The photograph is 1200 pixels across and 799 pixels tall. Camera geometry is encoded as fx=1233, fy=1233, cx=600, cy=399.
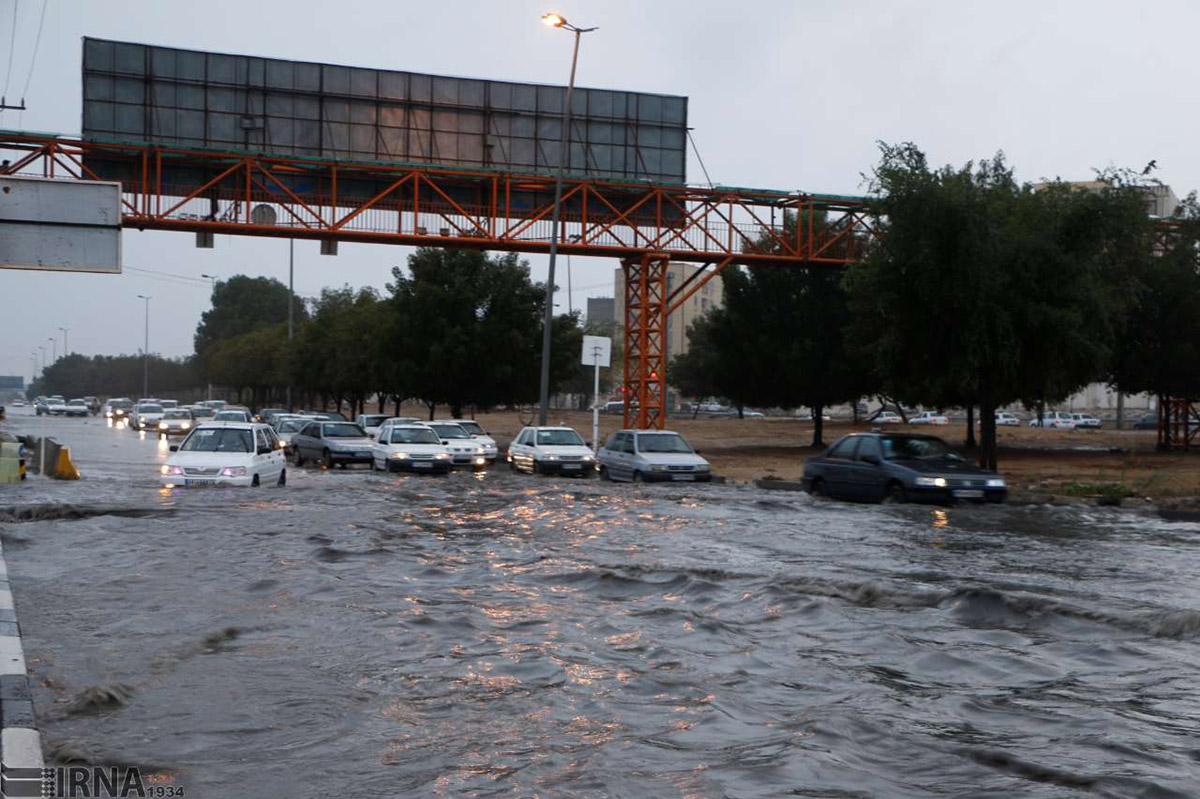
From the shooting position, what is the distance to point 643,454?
29.1m

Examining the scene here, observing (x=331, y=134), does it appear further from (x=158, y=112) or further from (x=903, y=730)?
(x=903, y=730)

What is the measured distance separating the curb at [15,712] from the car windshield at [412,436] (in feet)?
80.6

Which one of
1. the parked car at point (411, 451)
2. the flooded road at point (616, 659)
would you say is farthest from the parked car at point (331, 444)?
the flooded road at point (616, 659)

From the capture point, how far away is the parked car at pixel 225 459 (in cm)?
2356

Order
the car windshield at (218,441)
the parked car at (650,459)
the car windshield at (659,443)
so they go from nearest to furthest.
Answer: the car windshield at (218,441) < the parked car at (650,459) < the car windshield at (659,443)

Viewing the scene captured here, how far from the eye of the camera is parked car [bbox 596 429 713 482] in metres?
28.6

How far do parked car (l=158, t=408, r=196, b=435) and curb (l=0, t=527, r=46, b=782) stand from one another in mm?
51821

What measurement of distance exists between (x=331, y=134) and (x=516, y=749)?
34.0 metres

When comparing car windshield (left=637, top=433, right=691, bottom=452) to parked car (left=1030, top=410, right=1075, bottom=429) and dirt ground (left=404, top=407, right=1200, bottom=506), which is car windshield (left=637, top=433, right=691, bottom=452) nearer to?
dirt ground (left=404, top=407, right=1200, bottom=506)

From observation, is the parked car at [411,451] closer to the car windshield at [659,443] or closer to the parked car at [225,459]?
the car windshield at [659,443]

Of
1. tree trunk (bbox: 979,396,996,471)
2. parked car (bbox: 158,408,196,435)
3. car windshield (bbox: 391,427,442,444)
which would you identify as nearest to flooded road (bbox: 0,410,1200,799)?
tree trunk (bbox: 979,396,996,471)

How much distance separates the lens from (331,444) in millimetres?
36906

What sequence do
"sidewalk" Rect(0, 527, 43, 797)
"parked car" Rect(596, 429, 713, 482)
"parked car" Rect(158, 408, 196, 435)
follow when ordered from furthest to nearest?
"parked car" Rect(158, 408, 196, 435)
"parked car" Rect(596, 429, 713, 482)
"sidewalk" Rect(0, 527, 43, 797)

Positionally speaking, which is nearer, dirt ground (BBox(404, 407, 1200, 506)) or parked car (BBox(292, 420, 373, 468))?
dirt ground (BBox(404, 407, 1200, 506))
